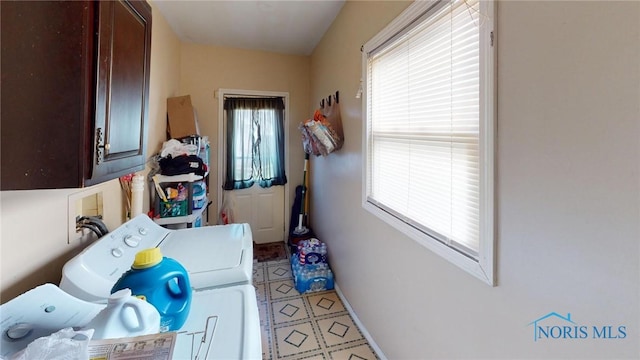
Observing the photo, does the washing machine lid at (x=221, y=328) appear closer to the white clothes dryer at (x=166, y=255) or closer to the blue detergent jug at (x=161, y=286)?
the blue detergent jug at (x=161, y=286)

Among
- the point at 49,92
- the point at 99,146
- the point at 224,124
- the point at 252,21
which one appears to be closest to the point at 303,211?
the point at 224,124

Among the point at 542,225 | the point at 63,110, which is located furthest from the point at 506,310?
the point at 63,110

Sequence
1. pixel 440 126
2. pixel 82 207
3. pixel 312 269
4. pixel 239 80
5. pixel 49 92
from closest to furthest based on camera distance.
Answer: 1. pixel 49 92
2. pixel 440 126
3. pixel 82 207
4. pixel 312 269
5. pixel 239 80

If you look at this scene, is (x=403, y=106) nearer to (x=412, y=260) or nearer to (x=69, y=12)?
(x=412, y=260)

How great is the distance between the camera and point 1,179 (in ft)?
2.13

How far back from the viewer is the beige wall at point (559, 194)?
578 millimetres

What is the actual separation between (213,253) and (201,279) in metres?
0.23

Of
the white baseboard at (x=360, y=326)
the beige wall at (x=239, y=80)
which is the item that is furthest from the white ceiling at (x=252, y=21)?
the white baseboard at (x=360, y=326)

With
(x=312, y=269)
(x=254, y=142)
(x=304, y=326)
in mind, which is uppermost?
(x=254, y=142)

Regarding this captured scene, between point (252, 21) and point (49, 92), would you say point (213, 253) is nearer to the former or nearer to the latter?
point (49, 92)

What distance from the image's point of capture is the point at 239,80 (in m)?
3.31

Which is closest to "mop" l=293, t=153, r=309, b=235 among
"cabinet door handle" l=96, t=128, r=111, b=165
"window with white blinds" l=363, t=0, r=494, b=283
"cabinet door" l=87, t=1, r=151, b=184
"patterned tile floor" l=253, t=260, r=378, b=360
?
"patterned tile floor" l=253, t=260, r=378, b=360

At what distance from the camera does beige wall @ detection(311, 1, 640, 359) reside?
578 mm

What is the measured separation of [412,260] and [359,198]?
0.73 m
